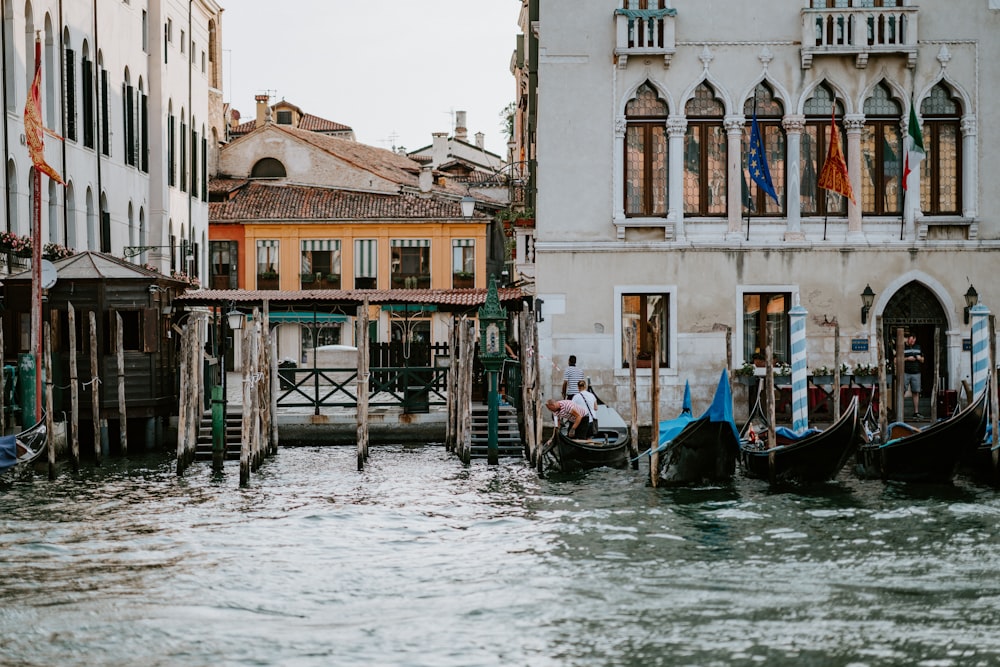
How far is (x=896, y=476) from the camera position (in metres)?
13.7

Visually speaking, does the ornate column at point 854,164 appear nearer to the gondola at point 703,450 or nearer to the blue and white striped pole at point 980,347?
the blue and white striped pole at point 980,347

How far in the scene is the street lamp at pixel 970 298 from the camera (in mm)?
16641

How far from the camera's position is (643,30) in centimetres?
1672

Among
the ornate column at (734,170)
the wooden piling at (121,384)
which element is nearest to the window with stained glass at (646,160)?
the ornate column at (734,170)

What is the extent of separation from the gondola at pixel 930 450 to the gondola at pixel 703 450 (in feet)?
4.69

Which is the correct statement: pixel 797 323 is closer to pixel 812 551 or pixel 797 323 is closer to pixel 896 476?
pixel 896 476

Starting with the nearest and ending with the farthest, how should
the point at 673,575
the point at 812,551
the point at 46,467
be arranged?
the point at 673,575, the point at 812,551, the point at 46,467

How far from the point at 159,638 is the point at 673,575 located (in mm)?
3517

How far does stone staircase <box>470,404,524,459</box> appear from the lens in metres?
16.1

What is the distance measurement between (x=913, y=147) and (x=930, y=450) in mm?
4289

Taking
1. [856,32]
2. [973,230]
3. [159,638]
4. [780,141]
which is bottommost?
[159,638]

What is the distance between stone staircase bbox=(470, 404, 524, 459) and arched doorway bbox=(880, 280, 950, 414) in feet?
15.2

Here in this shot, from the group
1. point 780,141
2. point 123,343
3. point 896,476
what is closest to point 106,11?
point 123,343

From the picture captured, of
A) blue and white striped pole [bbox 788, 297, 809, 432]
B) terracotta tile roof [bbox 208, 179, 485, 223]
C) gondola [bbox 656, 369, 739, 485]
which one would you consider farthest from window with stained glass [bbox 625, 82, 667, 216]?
terracotta tile roof [bbox 208, 179, 485, 223]
